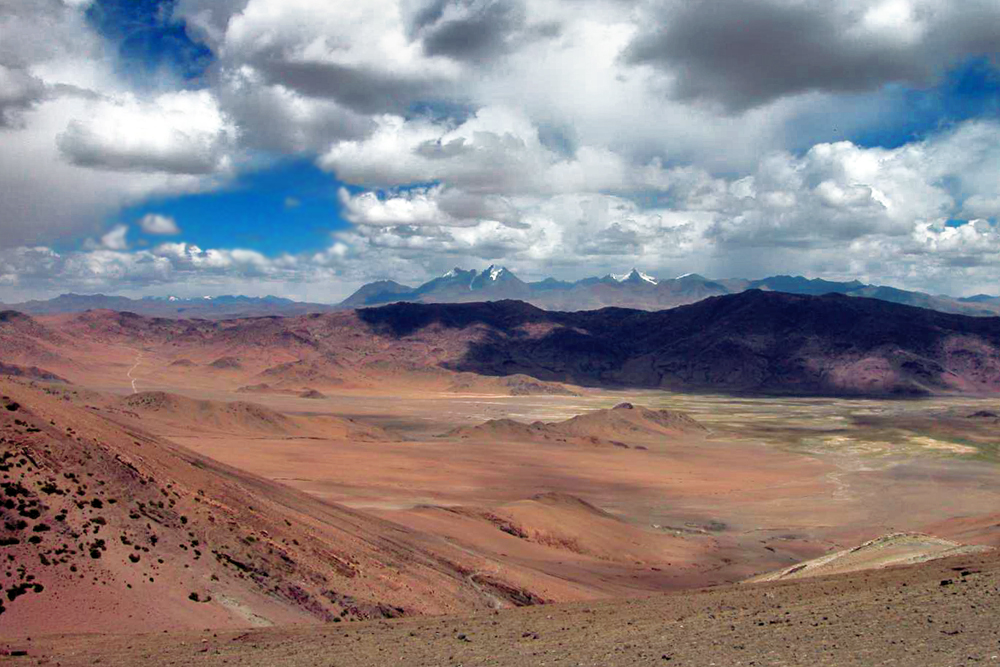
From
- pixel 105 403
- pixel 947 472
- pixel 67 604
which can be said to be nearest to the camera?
pixel 67 604

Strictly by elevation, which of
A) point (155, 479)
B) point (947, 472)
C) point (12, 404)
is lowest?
point (947, 472)

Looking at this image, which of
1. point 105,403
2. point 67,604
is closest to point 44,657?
point 67,604

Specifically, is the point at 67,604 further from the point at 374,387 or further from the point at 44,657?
the point at 374,387

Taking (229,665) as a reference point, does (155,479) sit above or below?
above

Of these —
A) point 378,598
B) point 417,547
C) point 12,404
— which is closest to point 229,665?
point 378,598

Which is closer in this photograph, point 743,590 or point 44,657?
point 44,657

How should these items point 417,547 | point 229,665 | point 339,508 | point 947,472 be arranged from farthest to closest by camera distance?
point 947,472 < point 339,508 < point 417,547 < point 229,665
